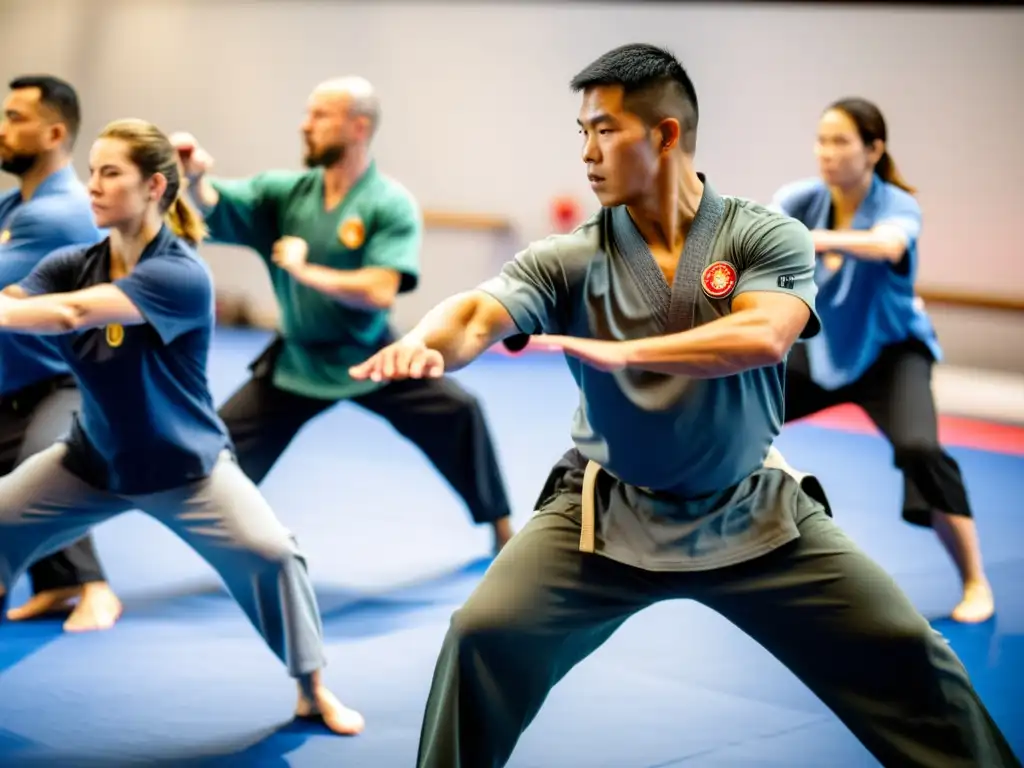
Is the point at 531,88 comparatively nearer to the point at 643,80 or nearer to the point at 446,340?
the point at 643,80

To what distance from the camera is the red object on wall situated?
938 centimetres

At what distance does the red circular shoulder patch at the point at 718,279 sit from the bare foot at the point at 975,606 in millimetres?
2168

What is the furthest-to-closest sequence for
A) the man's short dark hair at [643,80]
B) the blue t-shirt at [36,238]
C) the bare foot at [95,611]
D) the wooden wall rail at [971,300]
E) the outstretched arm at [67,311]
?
the wooden wall rail at [971,300]
the bare foot at [95,611]
the blue t-shirt at [36,238]
the outstretched arm at [67,311]
the man's short dark hair at [643,80]

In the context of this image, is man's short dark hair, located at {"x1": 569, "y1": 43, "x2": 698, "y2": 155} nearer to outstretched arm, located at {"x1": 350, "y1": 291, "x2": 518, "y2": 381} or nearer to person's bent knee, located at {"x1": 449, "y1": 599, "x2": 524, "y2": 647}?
outstretched arm, located at {"x1": 350, "y1": 291, "x2": 518, "y2": 381}

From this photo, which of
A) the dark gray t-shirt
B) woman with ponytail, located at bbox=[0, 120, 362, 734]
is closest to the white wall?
woman with ponytail, located at bbox=[0, 120, 362, 734]

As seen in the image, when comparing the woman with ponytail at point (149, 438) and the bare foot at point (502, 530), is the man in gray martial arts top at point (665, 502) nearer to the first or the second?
the woman with ponytail at point (149, 438)

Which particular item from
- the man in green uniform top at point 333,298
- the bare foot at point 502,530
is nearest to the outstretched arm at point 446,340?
the man in green uniform top at point 333,298

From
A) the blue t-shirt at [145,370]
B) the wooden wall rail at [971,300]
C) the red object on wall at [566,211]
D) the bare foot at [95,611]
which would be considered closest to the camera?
the blue t-shirt at [145,370]

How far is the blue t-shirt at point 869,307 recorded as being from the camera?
13.9 ft

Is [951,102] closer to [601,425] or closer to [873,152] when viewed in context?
[873,152]

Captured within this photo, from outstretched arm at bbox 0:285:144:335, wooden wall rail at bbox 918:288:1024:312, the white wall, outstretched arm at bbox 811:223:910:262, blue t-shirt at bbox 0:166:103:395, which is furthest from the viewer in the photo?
the white wall

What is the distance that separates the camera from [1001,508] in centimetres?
564

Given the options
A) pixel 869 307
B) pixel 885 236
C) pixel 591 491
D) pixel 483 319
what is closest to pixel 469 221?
pixel 869 307

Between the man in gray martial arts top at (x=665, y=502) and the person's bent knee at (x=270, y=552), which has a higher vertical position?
the man in gray martial arts top at (x=665, y=502)
